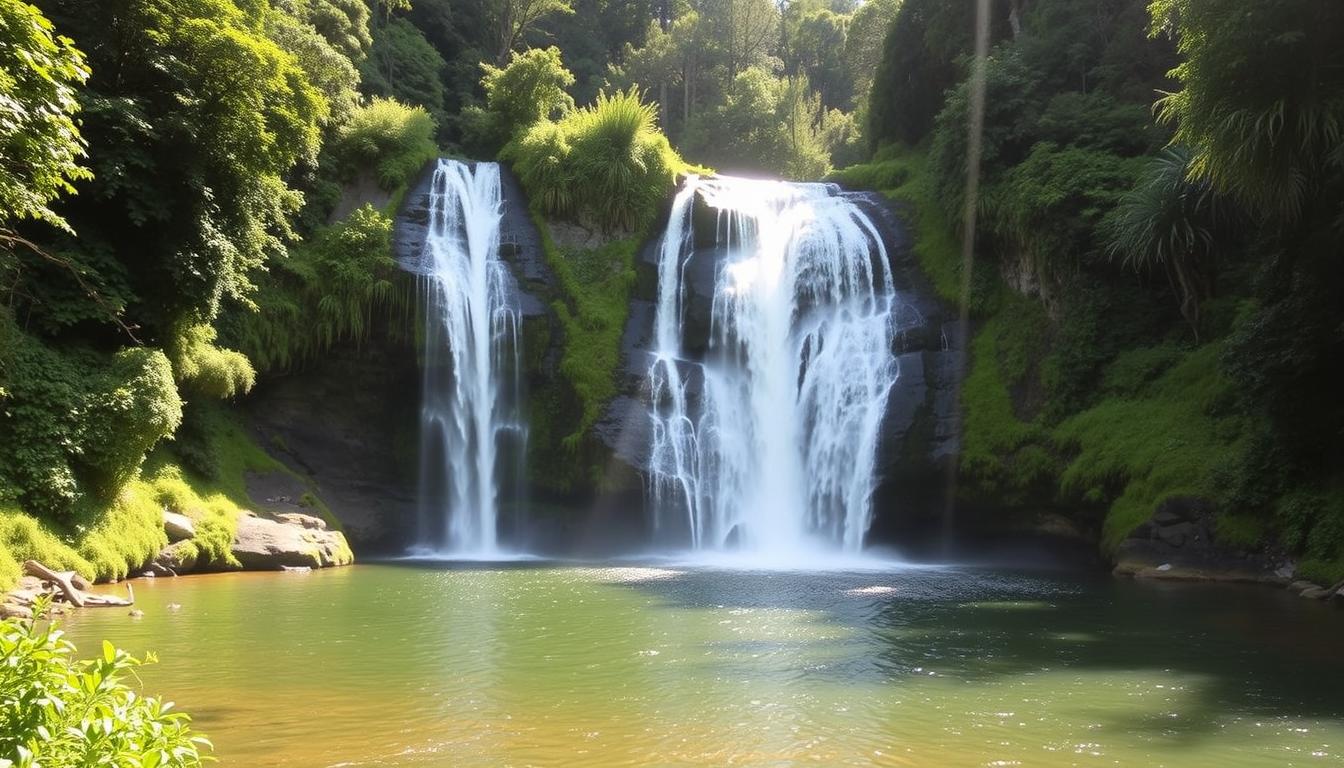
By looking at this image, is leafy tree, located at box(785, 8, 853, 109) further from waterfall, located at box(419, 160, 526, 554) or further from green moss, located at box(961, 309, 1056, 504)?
waterfall, located at box(419, 160, 526, 554)

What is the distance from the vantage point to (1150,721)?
733 cm

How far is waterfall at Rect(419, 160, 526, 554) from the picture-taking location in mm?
22922

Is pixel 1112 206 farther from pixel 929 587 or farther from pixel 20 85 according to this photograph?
pixel 20 85

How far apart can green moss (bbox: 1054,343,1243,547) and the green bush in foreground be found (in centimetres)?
1807

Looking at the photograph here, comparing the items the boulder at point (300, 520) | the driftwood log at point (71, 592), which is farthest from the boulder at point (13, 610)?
the boulder at point (300, 520)

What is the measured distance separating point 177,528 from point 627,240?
14.2 metres

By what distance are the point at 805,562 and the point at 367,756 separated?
47.9ft

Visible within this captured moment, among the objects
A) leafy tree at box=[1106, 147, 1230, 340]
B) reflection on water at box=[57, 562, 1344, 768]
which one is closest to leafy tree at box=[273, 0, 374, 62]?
reflection on water at box=[57, 562, 1344, 768]

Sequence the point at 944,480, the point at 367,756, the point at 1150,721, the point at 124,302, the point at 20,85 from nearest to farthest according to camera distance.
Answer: the point at 367,756, the point at 1150,721, the point at 20,85, the point at 124,302, the point at 944,480

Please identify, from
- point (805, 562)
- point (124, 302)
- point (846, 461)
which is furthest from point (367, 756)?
point (846, 461)

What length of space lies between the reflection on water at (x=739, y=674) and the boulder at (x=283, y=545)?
2383 millimetres

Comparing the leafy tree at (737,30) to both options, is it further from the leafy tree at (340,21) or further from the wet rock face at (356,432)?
the wet rock face at (356,432)

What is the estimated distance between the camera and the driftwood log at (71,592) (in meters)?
12.1

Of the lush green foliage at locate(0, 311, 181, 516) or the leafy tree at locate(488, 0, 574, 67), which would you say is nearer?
the lush green foliage at locate(0, 311, 181, 516)
